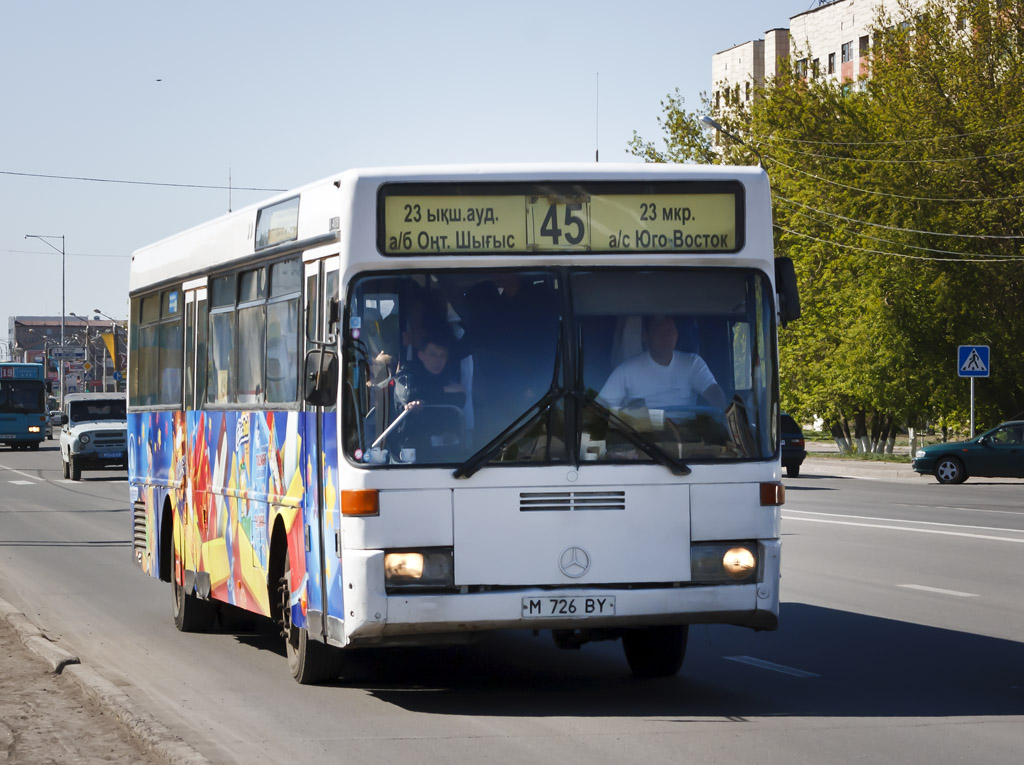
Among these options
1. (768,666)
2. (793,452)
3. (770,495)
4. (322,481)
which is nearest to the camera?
(770,495)

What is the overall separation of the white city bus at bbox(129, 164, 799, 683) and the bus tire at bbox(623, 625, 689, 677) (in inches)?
24.9

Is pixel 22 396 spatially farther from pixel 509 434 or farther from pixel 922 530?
pixel 509 434

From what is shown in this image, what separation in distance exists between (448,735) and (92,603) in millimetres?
6818

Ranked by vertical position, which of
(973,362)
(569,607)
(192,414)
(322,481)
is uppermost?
(973,362)

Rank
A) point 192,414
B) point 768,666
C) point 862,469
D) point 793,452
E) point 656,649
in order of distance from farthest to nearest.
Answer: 1. point 862,469
2. point 793,452
3. point 192,414
4. point 768,666
5. point 656,649

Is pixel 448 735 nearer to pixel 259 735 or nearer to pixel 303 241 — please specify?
pixel 259 735

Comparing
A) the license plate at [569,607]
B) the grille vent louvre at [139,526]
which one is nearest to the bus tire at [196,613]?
the grille vent louvre at [139,526]

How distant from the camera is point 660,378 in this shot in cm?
832

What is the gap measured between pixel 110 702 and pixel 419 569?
67.3 inches

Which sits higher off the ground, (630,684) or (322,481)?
(322,481)

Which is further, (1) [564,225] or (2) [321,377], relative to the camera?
(1) [564,225]

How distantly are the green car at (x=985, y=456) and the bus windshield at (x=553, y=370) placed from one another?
27.4 m

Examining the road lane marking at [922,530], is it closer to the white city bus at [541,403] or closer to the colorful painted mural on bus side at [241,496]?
the colorful painted mural on bus side at [241,496]

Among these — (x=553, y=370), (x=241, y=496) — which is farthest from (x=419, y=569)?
(x=241, y=496)
